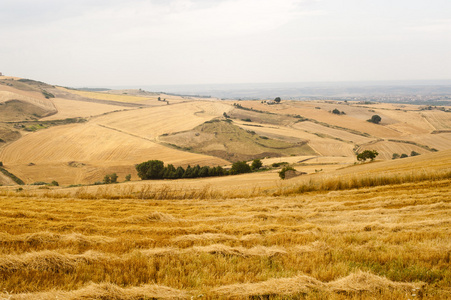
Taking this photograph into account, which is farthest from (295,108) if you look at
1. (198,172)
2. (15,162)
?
(15,162)

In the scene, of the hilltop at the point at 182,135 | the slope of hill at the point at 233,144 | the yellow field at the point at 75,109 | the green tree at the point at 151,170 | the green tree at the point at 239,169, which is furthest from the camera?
the yellow field at the point at 75,109

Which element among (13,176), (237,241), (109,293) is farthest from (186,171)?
(109,293)

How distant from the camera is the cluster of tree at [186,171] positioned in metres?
57.3

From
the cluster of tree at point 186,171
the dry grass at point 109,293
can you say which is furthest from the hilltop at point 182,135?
the dry grass at point 109,293

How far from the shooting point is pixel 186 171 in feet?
195

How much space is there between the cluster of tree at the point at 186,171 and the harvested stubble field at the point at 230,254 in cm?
4472

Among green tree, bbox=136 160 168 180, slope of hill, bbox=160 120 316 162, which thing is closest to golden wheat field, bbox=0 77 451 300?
green tree, bbox=136 160 168 180

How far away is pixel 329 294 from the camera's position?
5.11 meters

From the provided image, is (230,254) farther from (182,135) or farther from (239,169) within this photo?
(182,135)

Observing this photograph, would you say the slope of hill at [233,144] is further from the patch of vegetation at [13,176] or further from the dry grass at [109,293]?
the dry grass at [109,293]

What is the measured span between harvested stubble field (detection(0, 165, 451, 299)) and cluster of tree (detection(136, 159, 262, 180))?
147ft

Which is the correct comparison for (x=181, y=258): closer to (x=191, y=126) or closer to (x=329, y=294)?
(x=329, y=294)

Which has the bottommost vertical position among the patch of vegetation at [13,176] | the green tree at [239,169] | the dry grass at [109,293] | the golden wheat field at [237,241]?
the patch of vegetation at [13,176]

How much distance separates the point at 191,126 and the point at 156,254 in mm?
103164
